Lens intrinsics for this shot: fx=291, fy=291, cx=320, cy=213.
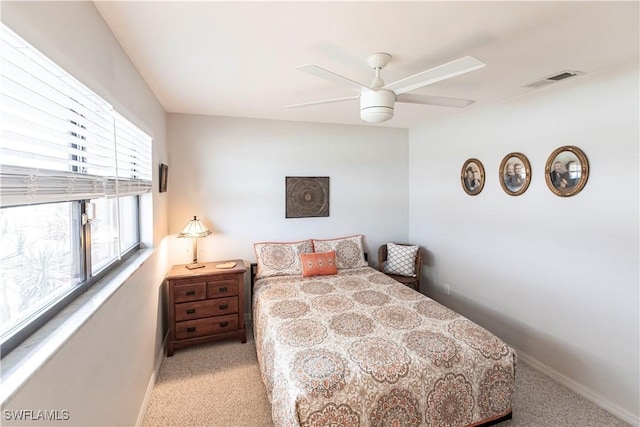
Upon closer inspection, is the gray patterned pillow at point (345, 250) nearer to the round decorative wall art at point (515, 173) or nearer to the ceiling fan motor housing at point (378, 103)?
the round decorative wall art at point (515, 173)

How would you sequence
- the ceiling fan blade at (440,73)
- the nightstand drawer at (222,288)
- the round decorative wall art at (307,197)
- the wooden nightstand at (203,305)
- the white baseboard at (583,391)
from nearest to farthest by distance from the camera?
the ceiling fan blade at (440,73) < the white baseboard at (583,391) < the wooden nightstand at (203,305) < the nightstand drawer at (222,288) < the round decorative wall art at (307,197)

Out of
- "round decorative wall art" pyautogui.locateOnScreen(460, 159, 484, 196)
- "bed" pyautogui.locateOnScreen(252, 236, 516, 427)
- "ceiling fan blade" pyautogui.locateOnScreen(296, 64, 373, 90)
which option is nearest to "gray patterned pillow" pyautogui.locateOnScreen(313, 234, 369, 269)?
"bed" pyautogui.locateOnScreen(252, 236, 516, 427)

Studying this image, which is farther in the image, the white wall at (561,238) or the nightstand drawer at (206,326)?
the nightstand drawer at (206,326)

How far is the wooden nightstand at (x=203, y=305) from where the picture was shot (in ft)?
9.22

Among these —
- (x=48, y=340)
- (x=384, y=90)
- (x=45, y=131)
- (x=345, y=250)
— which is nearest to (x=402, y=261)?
(x=345, y=250)

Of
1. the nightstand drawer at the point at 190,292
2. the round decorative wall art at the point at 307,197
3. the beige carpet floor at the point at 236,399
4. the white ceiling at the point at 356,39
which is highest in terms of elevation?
the white ceiling at the point at 356,39

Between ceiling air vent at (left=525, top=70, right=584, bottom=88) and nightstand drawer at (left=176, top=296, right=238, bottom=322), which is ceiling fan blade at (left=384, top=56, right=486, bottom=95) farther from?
nightstand drawer at (left=176, top=296, right=238, bottom=322)

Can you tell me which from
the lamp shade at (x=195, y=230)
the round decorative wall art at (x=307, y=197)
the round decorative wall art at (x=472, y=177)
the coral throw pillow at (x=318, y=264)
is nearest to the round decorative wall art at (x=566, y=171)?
the round decorative wall art at (x=472, y=177)

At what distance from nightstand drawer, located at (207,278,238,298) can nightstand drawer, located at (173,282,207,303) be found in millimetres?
56

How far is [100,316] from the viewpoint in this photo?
1.35 meters

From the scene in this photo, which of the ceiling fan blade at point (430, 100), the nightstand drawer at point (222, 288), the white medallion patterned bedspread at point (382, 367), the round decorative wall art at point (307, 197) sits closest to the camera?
the white medallion patterned bedspread at point (382, 367)

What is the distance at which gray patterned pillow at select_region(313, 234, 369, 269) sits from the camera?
3.60 meters

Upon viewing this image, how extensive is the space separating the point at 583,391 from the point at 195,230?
3668mm

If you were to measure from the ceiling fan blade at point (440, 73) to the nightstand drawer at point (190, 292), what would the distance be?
246cm
